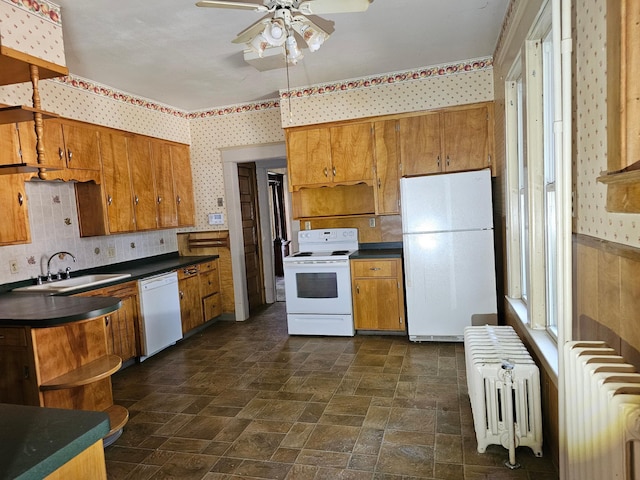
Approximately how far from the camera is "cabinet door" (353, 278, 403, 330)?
4184mm

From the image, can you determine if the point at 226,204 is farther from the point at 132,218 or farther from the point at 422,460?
the point at 422,460

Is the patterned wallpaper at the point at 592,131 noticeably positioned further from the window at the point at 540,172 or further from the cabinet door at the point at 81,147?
the cabinet door at the point at 81,147

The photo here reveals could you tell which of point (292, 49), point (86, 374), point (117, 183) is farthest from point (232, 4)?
point (117, 183)

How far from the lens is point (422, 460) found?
2195 mm

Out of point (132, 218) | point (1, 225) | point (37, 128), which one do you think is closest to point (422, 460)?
point (37, 128)

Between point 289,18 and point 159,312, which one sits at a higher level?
point 289,18

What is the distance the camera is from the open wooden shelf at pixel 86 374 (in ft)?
7.47

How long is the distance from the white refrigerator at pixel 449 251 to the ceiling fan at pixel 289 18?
1956mm

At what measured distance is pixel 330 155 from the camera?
4430 millimetres

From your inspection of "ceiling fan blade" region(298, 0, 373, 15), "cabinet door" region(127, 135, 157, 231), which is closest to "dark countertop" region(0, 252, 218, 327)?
"cabinet door" region(127, 135, 157, 231)

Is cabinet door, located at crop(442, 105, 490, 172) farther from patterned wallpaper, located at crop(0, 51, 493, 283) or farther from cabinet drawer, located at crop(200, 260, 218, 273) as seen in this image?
cabinet drawer, located at crop(200, 260, 218, 273)

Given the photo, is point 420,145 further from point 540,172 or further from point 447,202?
point 540,172

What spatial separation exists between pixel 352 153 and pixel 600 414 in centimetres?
356

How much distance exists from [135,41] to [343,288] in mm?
2800
